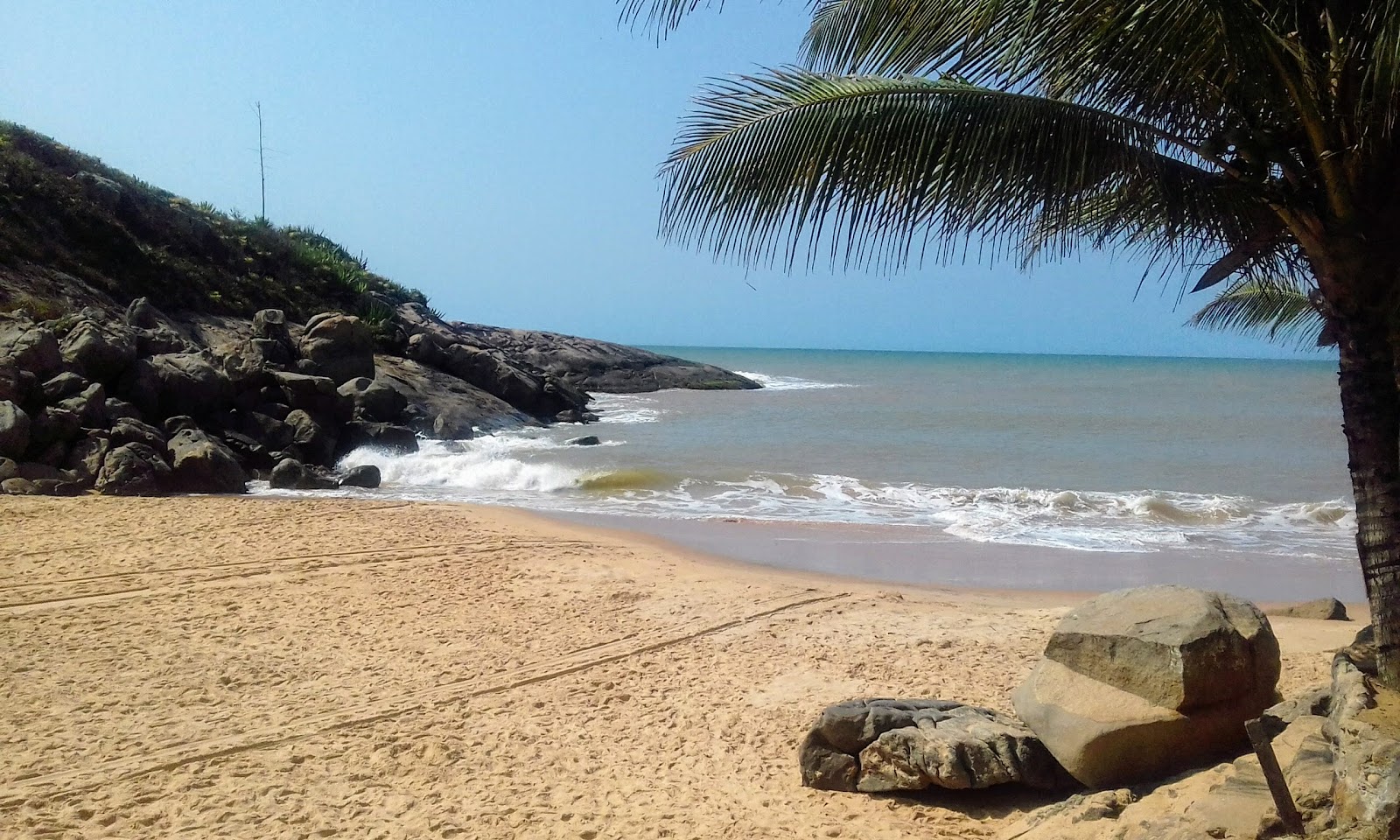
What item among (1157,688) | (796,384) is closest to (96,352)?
(1157,688)

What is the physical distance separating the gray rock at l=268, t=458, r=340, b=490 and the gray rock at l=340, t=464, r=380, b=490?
1.65 feet

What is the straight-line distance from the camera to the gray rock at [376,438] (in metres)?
19.2

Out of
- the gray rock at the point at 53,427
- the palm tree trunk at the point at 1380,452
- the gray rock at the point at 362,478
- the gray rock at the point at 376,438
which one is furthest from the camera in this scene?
the gray rock at the point at 376,438

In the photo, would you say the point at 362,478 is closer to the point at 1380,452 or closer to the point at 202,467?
the point at 202,467

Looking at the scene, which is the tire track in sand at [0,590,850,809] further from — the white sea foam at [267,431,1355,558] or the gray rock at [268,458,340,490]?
the gray rock at [268,458,340,490]

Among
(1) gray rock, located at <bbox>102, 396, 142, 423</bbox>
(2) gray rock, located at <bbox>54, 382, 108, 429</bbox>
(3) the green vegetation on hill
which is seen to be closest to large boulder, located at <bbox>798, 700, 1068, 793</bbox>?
(2) gray rock, located at <bbox>54, 382, 108, 429</bbox>

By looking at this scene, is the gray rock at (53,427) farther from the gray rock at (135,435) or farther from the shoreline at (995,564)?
the shoreline at (995,564)

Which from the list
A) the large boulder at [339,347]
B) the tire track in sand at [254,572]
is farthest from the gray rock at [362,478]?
the tire track in sand at [254,572]

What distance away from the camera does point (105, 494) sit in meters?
13.2

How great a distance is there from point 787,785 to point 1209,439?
2544 centimetres

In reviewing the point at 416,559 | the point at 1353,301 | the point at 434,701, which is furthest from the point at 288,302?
the point at 1353,301

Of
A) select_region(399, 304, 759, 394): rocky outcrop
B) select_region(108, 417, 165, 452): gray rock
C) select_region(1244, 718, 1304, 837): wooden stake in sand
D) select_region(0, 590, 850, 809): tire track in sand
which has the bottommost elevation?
select_region(0, 590, 850, 809): tire track in sand

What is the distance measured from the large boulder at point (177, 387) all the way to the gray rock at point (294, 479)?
211 centimetres

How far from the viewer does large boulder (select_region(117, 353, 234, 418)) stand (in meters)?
16.0
